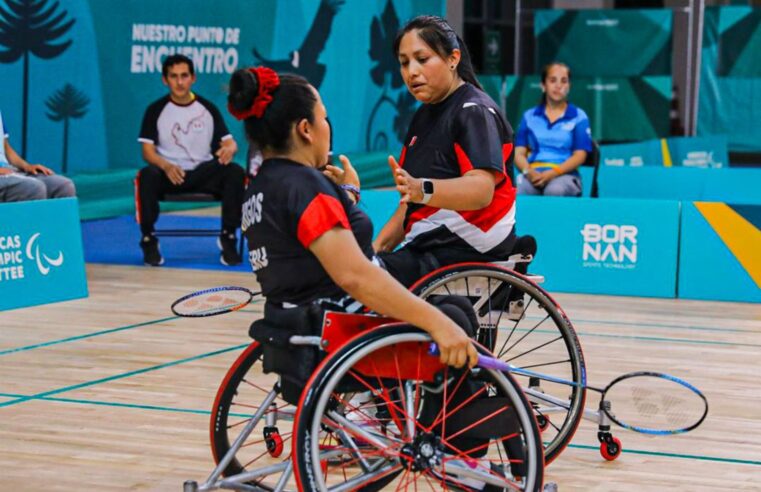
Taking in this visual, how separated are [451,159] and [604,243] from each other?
3.51m

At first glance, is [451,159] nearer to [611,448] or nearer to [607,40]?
[611,448]

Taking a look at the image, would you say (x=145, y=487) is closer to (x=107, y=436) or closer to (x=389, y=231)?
(x=107, y=436)

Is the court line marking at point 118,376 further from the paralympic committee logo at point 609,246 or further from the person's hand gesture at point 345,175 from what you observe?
the paralympic committee logo at point 609,246

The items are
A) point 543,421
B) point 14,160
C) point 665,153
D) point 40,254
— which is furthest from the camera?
point 665,153

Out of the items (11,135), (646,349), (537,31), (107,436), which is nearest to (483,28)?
(537,31)

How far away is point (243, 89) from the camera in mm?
2812

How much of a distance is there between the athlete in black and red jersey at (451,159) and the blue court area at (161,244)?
13.1 ft

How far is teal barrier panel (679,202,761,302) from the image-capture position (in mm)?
6641

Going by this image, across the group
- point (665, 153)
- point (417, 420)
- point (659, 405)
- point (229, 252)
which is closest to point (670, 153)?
point (665, 153)

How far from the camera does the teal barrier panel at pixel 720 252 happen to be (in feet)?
21.8

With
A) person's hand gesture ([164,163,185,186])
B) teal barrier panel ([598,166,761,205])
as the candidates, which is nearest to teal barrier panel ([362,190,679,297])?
teal barrier panel ([598,166,761,205])

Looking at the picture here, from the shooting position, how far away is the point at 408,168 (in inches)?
142

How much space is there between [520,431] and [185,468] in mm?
1126

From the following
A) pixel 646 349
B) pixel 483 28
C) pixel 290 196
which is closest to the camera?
pixel 290 196
